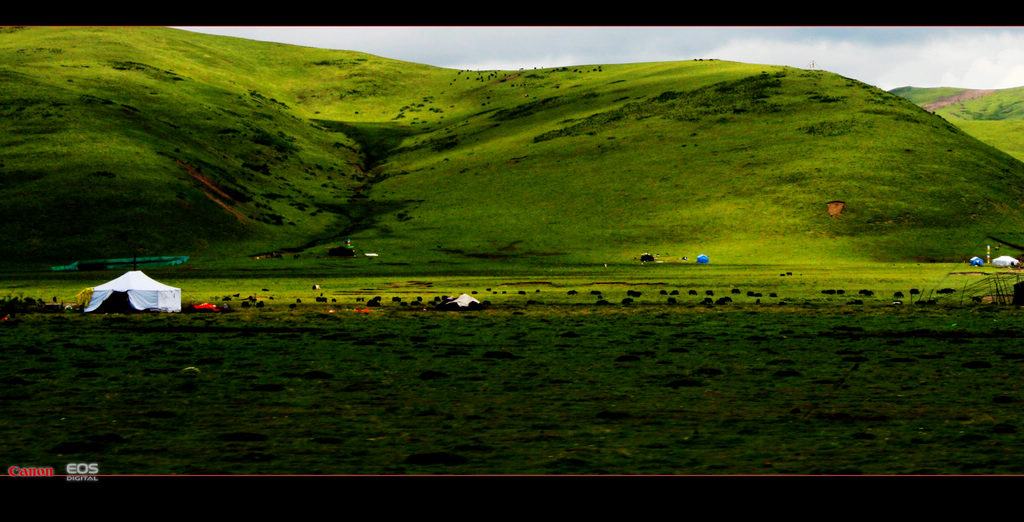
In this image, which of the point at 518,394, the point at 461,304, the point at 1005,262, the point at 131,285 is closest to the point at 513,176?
the point at 1005,262

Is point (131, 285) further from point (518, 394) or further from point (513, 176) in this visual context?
point (513, 176)

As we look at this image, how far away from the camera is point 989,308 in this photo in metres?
53.0

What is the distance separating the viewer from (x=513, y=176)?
5704 inches

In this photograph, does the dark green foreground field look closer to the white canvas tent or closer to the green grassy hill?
the white canvas tent

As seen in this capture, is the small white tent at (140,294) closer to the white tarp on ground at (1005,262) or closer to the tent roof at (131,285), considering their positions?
the tent roof at (131,285)

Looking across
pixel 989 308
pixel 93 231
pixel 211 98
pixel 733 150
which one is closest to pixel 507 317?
pixel 989 308

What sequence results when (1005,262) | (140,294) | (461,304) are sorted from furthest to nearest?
(1005,262) < (461,304) < (140,294)

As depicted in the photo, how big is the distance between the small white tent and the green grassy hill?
4987 centimetres

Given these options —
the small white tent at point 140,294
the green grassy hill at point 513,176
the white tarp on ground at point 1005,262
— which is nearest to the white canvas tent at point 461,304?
the small white tent at point 140,294

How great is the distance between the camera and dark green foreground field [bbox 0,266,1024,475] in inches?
609

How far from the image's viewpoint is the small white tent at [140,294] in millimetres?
53688

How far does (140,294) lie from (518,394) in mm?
37165
